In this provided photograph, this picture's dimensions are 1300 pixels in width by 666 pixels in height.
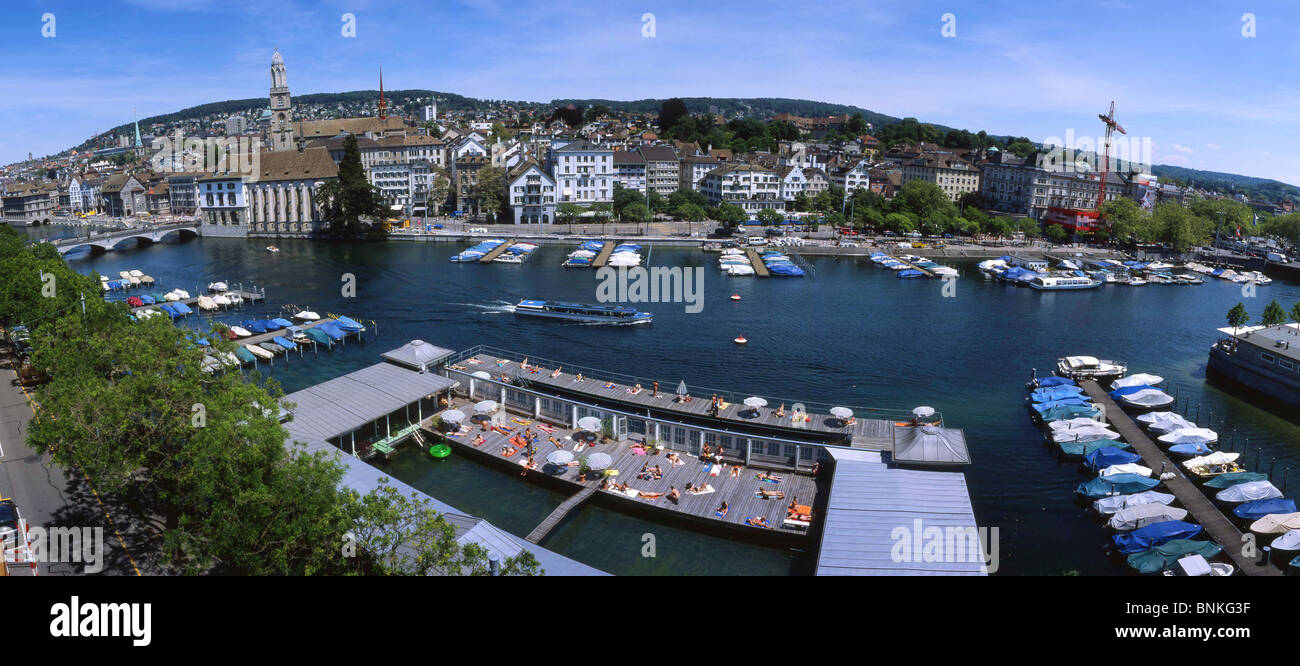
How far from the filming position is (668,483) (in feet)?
65.0

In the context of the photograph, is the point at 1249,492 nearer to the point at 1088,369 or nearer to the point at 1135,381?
the point at 1135,381

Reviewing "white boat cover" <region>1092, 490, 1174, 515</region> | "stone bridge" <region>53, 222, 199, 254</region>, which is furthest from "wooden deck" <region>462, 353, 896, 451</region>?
"stone bridge" <region>53, 222, 199, 254</region>

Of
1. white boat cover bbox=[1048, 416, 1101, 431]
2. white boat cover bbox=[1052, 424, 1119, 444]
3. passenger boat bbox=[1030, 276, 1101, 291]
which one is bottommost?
white boat cover bbox=[1052, 424, 1119, 444]

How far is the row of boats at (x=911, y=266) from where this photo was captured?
56.1 metres

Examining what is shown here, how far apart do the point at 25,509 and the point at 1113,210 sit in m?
82.7

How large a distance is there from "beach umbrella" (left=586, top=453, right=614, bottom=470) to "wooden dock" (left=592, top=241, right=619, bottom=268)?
122 feet

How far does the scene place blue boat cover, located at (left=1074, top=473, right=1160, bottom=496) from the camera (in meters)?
20.4

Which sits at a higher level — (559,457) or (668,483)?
(559,457)

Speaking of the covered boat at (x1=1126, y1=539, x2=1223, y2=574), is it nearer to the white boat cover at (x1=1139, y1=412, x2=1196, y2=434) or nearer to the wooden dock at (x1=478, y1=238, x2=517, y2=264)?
the white boat cover at (x1=1139, y1=412, x2=1196, y2=434)

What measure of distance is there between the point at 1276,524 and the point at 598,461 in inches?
672

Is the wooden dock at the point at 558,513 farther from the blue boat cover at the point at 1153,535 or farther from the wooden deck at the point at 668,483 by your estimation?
the blue boat cover at the point at 1153,535

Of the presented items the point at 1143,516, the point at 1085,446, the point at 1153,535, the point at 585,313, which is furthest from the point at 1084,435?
the point at 585,313
